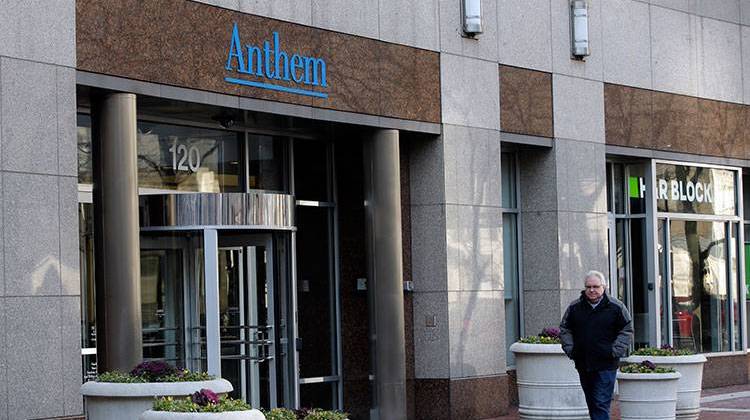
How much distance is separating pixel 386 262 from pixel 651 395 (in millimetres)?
4246

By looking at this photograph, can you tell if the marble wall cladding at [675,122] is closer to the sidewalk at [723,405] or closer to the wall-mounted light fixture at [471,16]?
the sidewalk at [723,405]

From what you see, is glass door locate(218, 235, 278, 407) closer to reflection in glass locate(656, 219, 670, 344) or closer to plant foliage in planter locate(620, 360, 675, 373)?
plant foliage in planter locate(620, 360, 675, 373)

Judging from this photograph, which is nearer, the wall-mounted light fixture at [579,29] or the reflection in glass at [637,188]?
the wall-mounted light fixture at [579,29]

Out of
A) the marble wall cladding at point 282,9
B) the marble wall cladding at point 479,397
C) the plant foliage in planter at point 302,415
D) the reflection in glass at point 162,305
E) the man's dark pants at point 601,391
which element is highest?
the marble wall cladding at point 282,9

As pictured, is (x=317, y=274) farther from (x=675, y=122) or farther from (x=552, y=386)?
(x=675, y=122)

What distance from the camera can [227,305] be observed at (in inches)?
680

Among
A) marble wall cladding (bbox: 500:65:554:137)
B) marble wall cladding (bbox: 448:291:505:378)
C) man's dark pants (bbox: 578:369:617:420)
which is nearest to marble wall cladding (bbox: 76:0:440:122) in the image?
marble wall cladding (bbox: 500:65:554:137)

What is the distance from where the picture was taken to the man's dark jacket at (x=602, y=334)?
14414 mm

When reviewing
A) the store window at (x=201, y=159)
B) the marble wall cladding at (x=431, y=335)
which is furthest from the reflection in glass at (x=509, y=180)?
the store window at (x=201, y=159)

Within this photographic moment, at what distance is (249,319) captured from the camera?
17516mm

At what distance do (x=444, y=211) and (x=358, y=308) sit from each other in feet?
6.11

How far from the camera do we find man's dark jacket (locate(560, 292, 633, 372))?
14414mm

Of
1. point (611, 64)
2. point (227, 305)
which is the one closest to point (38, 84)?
point (227, 305)

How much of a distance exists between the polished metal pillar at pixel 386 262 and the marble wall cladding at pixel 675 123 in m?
5.59
